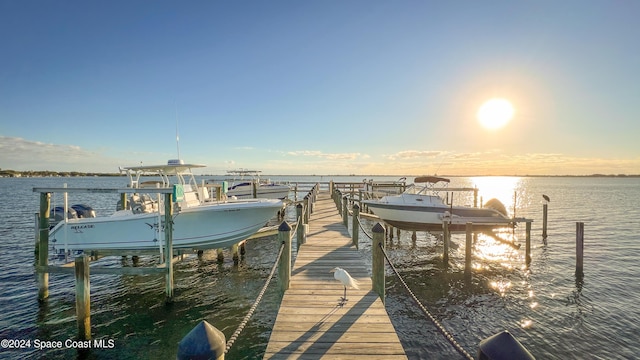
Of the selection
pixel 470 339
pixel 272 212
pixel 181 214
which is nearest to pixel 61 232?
pixel 181 214

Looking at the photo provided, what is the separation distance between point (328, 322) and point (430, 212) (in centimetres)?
1172

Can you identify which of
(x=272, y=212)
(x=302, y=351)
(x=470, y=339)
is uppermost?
(x=272, y=212)

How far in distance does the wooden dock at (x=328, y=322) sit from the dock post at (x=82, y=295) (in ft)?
15.0

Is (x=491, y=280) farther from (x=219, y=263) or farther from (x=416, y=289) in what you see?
(x=219, y=263)

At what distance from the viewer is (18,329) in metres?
8.22

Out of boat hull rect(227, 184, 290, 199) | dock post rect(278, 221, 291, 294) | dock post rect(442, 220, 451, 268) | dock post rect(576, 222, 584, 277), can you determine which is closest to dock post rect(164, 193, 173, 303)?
dock post rect(278, 221, 291, 294)

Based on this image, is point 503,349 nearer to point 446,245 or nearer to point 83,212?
point 446,245

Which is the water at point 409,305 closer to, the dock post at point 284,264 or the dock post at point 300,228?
the dock post at point 284,264

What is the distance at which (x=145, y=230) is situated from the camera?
1009 cm

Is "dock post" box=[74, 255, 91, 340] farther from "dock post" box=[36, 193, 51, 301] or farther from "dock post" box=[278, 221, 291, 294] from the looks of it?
"dock post" box=[278, 221, 291, 294]

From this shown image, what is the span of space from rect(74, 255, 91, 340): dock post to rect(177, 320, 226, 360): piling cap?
256 inches

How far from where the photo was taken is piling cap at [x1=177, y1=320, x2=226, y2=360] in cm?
224

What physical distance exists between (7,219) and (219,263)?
22655mm

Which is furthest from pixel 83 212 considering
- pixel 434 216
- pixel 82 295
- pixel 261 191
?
pixel 261 191
